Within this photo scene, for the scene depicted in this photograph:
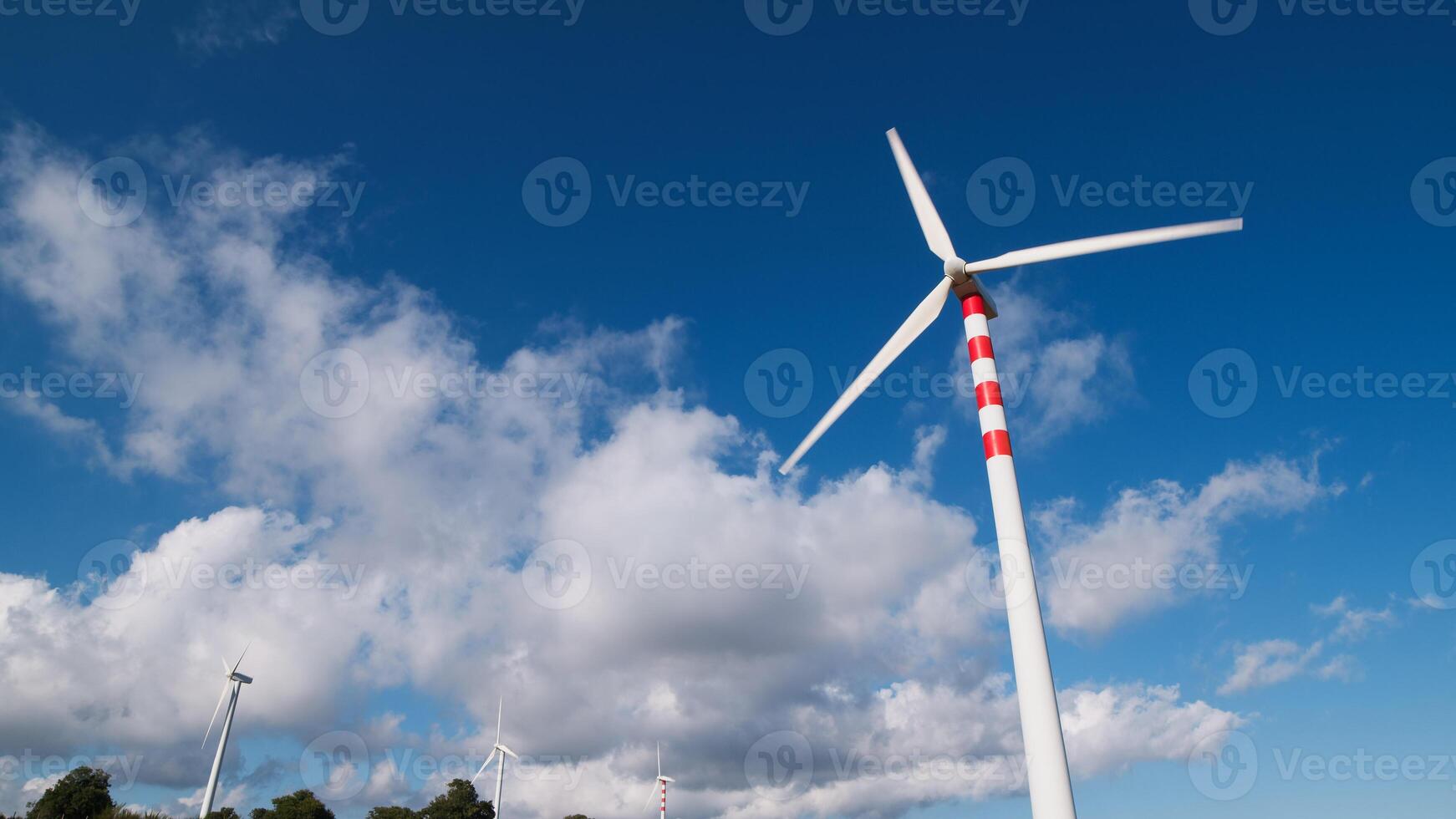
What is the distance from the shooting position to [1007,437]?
119ft

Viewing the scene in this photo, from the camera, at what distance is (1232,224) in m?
36.6

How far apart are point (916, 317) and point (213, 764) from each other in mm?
81955

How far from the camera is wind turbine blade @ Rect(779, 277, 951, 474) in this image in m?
43.9

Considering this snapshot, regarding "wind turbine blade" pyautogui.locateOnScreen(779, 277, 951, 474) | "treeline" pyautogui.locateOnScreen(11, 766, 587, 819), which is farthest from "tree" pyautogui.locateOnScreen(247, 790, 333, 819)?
"wind turbine blade" pyautogui.locateOnScreen(779, 277, 951, 474)

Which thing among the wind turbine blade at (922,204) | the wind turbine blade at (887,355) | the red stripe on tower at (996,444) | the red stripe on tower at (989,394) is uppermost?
the wind turbine blade at (922,204)

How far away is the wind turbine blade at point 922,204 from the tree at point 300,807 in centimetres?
14524

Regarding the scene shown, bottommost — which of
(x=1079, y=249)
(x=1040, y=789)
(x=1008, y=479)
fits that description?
(x=1040, y=789)

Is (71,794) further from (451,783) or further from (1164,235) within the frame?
(1164,235)

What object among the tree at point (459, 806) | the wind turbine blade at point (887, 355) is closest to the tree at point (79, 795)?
the tree at point (459, 806)

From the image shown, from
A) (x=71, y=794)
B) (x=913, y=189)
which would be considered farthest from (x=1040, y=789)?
(x=71, y=794)

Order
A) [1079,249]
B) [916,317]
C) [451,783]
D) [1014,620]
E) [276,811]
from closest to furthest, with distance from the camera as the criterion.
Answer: [1014,620] < [1079,249] < [916,317] < [276,811] < [451,783]

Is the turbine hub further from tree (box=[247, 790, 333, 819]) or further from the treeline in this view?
tree (box=[247, 790, 333, 819])

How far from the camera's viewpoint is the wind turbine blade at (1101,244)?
3747 centimetres

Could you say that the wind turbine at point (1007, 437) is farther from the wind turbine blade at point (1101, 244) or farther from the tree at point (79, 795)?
the tree at point (79, 795)
